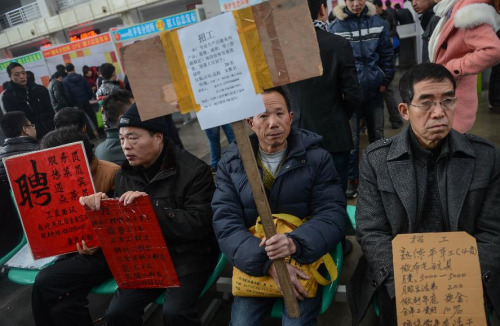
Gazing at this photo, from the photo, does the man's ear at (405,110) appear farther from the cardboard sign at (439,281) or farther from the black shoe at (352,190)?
the black shoe at (352,190)

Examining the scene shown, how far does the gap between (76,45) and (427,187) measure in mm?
9697

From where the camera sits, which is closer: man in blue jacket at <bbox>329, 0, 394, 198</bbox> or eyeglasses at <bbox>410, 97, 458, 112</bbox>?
eyeglasses at <bbox>410, 97, 458, 112</bbox>

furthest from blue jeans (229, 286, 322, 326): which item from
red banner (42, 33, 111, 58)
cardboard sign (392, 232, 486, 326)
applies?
red banner (42, 33, 111, 58)

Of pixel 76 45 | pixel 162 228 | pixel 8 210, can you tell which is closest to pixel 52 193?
pixel 162 228

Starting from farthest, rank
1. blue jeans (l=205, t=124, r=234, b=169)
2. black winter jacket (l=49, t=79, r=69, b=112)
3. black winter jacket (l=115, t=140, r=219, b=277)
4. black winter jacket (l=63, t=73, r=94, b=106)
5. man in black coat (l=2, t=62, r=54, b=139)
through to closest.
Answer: black winter jacket (l=63, t=73, r=94, b=106) → black winter jacket (l=49, t=79, r=69, b=112) → man in black coat (l=2, t=62, r=54, b=139) → blue jeans (l=205, t=124, r=234, b=169) → black winter jacket (l=115, t=140, r=219, b=277)

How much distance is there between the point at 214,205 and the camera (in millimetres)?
1949

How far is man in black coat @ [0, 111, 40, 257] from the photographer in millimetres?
2824

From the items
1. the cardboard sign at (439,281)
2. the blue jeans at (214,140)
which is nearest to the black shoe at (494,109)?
the blue jeans at (214,140)

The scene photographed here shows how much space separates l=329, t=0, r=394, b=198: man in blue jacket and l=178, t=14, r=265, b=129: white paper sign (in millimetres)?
2450

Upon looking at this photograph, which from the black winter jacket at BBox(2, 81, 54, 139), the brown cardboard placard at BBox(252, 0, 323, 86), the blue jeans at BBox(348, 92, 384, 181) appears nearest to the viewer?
the brown cardboard placard at BBox(252, 0, 323, 86)

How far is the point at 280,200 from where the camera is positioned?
1916 millimetres

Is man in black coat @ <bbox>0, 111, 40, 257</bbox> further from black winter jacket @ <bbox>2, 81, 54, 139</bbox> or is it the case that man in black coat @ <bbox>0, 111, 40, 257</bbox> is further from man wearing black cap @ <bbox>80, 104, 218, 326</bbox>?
black winter jacket @ <bbox>2, 81, 54, 139</bbox>

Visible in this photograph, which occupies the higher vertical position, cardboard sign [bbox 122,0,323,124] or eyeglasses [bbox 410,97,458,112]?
cardboard sign [bbox 122,0,323,124]

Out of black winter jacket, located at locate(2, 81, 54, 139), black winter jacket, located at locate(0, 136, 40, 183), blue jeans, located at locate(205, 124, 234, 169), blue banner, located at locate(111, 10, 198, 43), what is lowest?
blue jeans, located at locate(205, 124, 234, 169)
